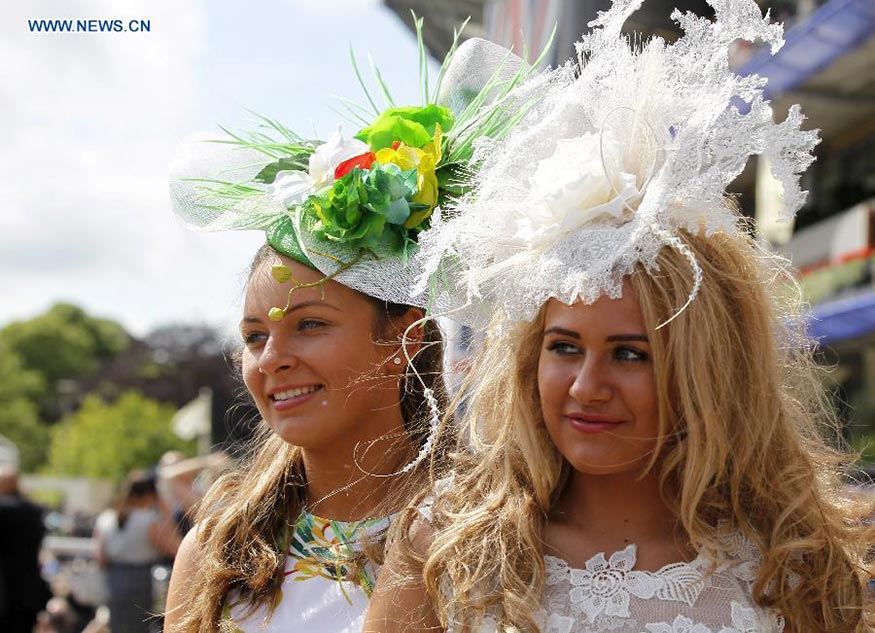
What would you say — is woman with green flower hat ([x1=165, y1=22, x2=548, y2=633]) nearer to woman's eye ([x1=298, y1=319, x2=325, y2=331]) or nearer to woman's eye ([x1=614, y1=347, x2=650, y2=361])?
woman's eye ([x1=298, y1=319, x2=325, y2=331])

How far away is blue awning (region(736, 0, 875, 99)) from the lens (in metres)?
11.5

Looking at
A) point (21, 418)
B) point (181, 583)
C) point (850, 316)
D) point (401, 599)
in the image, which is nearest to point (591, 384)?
point (401, 599)

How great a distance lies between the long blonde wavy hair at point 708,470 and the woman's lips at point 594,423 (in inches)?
3.8

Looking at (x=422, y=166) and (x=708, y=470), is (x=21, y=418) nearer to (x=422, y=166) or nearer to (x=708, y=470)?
(x=422, y=166)

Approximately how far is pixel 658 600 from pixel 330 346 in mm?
888

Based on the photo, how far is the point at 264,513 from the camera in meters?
2.70

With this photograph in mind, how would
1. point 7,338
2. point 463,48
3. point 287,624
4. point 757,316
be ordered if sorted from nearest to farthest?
1. point 757,316
2. point 287,624
3. point 463,48
4. point 7,338

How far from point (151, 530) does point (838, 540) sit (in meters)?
5.48

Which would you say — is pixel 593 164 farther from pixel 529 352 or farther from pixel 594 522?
pixel 594 522

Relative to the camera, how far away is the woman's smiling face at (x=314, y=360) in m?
2.50

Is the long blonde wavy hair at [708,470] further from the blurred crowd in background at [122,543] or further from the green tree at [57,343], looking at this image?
the green tree at [57,343]

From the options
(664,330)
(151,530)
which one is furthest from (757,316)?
(151,530)

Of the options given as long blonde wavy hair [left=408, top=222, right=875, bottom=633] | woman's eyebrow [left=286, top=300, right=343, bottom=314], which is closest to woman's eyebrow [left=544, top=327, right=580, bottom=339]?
long blonde wavy hair [left=408, top=222, right=875, bottom=633]

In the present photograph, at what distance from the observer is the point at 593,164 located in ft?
7.26
